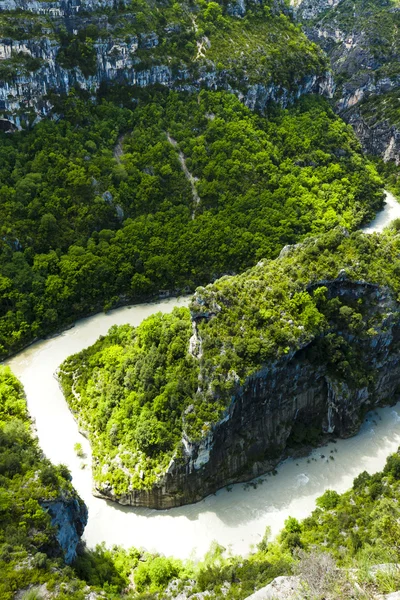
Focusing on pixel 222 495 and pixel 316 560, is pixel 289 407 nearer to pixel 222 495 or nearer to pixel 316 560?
pixel 222 495

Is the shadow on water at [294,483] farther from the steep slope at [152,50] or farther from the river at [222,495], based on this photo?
the steep slope at [152,50]

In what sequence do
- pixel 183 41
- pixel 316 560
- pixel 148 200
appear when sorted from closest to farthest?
pixel 316 560, pixel 148 200, pixel 183 41

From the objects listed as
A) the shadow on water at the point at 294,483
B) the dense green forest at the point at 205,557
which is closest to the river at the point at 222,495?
the shadow on water at the point at 294,483

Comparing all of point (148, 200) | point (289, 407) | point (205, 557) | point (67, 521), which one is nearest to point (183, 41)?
point (148, 200)

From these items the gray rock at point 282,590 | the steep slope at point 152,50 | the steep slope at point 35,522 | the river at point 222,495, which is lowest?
the river at point 222,495

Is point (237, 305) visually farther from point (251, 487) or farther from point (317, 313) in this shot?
point (251, 487)

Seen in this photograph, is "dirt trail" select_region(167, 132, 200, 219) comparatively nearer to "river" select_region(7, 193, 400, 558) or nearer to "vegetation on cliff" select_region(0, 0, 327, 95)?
"vegetation on cliff" select_region(0, 0, 327, 95)
